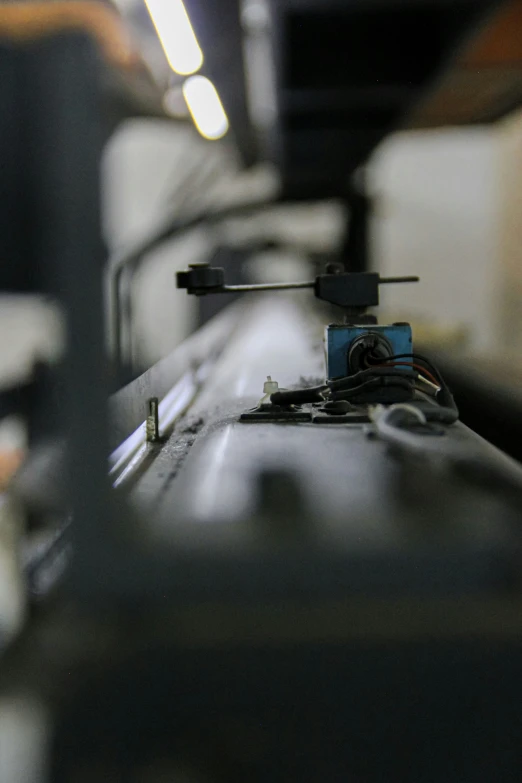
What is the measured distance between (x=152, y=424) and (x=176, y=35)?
875mm

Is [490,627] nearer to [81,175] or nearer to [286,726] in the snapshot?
[286,726]

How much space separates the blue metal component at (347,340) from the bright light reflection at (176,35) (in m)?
0.71

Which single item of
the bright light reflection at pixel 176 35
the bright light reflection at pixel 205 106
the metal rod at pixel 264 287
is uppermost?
the bright light reflection at pixel 205 106

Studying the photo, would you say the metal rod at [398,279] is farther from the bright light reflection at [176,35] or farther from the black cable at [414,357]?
the bright light reflection at [176,35]

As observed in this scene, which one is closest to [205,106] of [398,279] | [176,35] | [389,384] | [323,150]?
[176,35]

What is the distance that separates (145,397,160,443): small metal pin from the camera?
1.02m

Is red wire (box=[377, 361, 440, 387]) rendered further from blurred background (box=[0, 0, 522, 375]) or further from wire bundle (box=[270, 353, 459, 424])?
blurred background (box=[0, 0, 522, 375])

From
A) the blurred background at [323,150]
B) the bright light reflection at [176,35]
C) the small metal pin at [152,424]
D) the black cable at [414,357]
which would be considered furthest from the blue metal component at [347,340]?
the bright light reflection at [176,35]

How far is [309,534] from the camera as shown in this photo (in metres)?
0.61

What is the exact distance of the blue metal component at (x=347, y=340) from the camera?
107 cm

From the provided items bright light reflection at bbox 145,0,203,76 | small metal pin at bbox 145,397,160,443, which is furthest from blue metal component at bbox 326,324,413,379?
bright light reflection at bbox 145,0,203,76

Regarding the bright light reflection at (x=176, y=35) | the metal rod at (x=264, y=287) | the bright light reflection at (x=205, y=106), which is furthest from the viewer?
the bright light reflection at (x=205, y=106)

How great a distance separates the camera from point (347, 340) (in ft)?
3.55

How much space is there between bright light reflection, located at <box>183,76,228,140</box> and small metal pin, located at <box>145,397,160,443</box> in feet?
3.47
